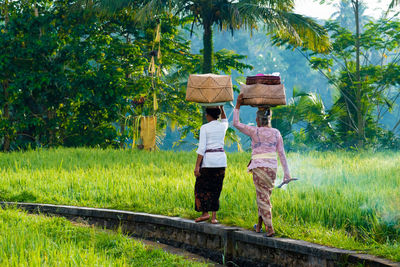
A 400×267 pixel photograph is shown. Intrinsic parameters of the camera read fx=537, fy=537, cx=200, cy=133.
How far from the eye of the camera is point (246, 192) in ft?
27.2

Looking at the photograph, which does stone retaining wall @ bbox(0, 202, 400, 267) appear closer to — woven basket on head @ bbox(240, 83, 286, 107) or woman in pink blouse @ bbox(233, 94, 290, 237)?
woman in pink blouse @ bbox(233, 94, 290, 237)

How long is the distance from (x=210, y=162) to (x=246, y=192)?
1871mm

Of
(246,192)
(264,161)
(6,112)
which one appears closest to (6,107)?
(6,112)

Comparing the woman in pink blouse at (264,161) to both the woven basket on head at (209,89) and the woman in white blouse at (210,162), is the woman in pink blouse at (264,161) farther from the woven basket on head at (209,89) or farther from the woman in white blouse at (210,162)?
the woven basket on head at (209,89)

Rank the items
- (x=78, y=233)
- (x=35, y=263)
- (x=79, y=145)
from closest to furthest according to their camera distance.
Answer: (x=35, y=263)
(x=78, y=233)
(x=79, y=145)

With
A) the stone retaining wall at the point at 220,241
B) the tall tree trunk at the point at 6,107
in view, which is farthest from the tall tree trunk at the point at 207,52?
the stone retaining wall at the point at 220,241

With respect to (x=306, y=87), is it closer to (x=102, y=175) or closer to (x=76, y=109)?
(x=76, y=109)

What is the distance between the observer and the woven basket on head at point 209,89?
666 cm

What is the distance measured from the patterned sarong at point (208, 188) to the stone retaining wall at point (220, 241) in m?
0.27

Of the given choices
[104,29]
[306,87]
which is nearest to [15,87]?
[104,29]

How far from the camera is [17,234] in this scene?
6105mm

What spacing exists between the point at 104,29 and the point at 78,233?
17.7 meters

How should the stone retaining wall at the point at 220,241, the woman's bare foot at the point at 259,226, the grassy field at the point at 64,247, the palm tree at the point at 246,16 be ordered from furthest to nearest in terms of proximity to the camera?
the palm tree at the point at 246,16 < the woman's bare foot at the point at 259,226 < the stone retaining wall at the point at 220,241 < the grassy field at the point at 64,247

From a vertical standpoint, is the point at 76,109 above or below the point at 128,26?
below
